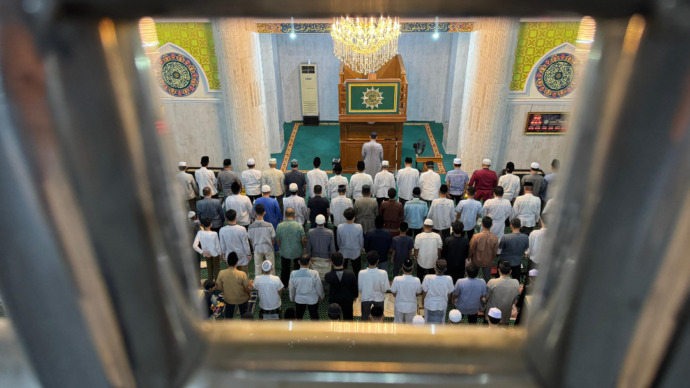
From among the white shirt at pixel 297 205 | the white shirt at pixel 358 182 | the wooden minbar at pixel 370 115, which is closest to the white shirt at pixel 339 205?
the white shirt at pixel 297 205

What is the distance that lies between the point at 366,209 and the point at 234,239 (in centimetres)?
177

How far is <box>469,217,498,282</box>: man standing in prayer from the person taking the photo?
17.4ft

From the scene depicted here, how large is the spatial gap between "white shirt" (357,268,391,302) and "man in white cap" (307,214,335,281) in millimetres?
711

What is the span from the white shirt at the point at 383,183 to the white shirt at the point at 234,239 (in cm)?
231

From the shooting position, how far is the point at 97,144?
462 mm

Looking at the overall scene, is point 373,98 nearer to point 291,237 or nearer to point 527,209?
point 527,209

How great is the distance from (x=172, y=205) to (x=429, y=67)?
1321cm

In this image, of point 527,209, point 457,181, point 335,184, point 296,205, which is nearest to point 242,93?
point 335,184

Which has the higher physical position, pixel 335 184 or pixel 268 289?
pixel 335 184

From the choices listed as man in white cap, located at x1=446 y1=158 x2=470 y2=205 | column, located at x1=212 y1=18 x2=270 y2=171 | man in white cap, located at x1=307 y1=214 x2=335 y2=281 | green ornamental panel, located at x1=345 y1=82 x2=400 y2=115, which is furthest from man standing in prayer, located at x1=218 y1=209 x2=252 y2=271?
green ornamental panel, located at x1=345 y1=82 x2=400 y2=115

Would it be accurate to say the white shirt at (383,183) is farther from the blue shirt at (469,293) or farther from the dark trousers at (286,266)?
the blue shirt at (469,293)

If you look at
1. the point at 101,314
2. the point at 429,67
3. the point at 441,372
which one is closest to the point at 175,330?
the point at 101,314

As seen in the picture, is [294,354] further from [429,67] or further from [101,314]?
[429,67]

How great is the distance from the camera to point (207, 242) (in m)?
5.43
